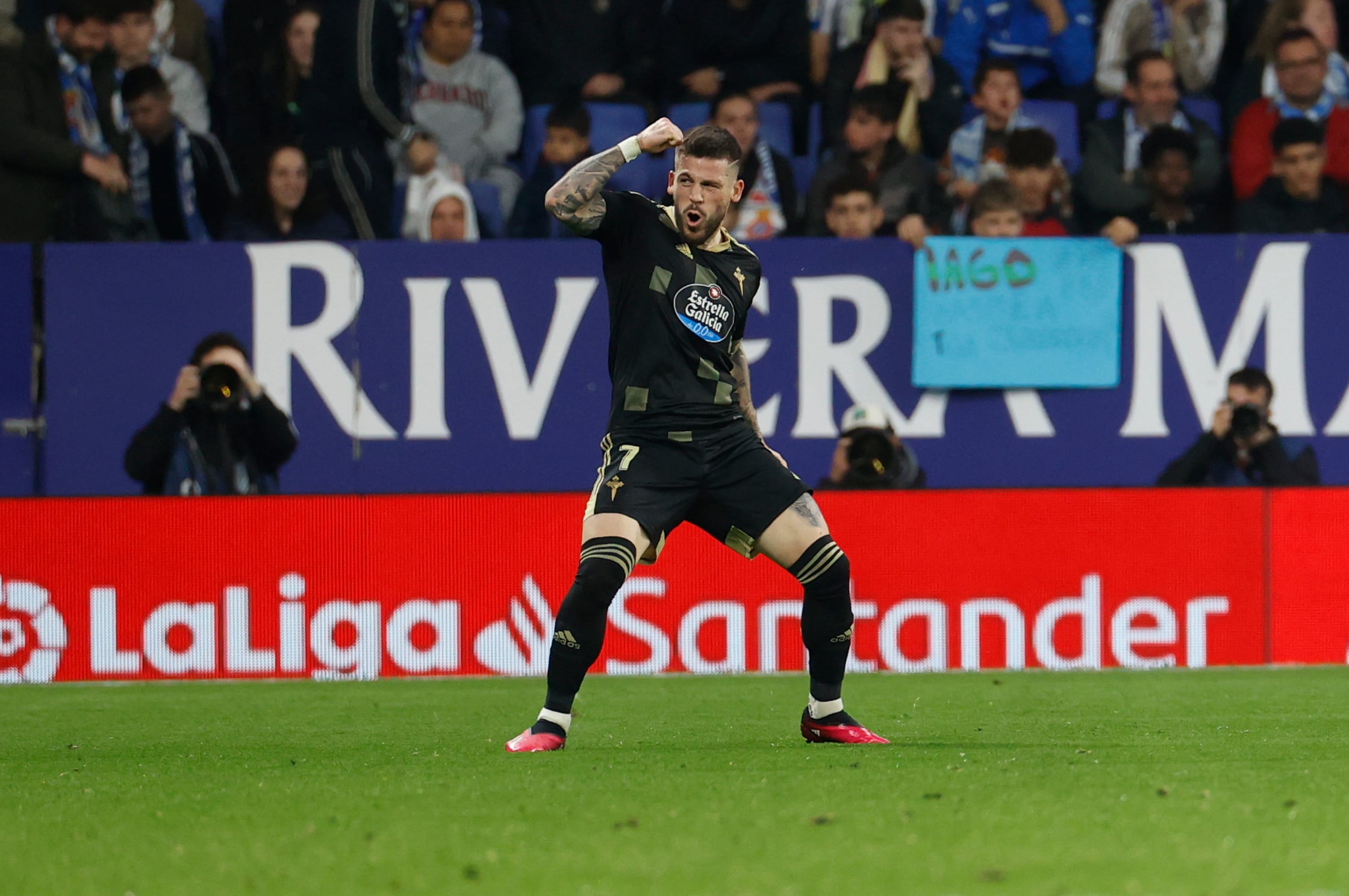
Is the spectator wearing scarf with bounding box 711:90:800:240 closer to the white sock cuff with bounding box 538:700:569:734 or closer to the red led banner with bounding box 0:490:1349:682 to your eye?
the red led banner with bounding box 0:490:1349:682

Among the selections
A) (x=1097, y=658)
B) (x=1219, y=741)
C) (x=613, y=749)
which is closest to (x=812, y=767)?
(x=613, y=749)

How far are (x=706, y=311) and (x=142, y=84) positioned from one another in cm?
735

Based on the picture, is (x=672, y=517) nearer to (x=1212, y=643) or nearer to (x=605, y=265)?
(x=605, y=265)

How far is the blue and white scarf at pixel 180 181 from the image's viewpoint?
12.7 m

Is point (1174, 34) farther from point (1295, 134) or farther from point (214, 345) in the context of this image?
point (214, 345)

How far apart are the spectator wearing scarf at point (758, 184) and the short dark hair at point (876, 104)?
0.63 meters

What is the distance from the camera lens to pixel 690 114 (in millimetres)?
13172

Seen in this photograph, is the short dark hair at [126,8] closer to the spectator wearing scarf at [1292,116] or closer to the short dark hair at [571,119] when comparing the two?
the short dark hair at [571,119]

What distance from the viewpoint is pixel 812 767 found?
5.89 m

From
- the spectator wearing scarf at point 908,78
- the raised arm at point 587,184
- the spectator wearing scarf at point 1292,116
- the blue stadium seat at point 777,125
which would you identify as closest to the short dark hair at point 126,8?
the blue stadium seat at point 777,125

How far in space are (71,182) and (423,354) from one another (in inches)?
101

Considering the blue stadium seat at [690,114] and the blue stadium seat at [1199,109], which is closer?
the blue stadium seat at [690,114]

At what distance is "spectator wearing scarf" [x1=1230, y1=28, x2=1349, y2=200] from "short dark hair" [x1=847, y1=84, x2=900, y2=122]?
2379 millimetres

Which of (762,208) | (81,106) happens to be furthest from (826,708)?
(81,106)
